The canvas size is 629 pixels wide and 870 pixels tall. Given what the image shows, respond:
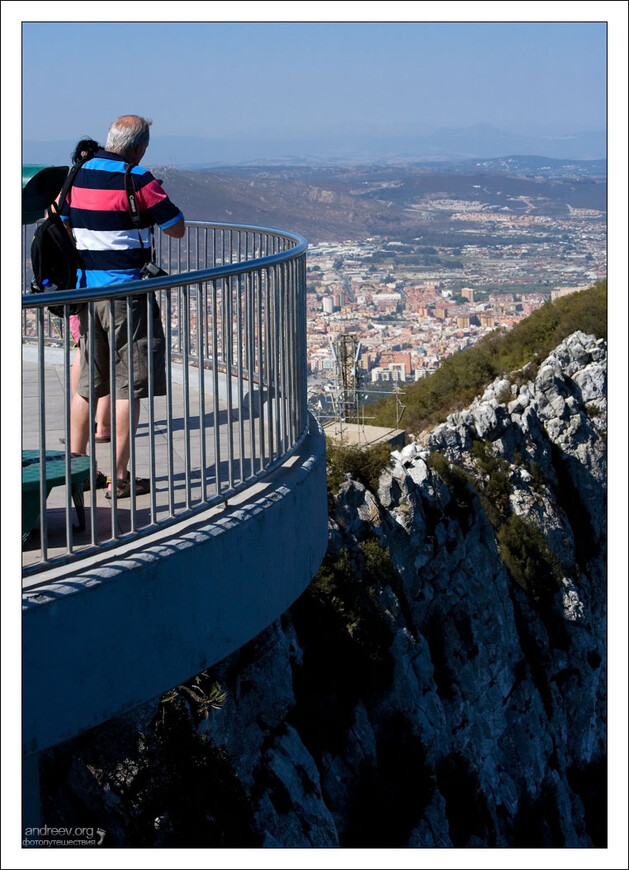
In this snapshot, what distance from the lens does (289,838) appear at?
11.3 m

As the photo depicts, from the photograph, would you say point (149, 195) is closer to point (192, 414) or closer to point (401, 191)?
point (192, 414)

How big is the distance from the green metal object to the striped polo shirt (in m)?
1.25

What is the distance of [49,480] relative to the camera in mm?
3764

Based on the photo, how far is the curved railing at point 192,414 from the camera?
3.61m

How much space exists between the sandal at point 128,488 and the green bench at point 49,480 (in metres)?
0.31

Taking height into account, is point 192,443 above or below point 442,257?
below

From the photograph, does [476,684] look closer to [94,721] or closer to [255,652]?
[255,652]

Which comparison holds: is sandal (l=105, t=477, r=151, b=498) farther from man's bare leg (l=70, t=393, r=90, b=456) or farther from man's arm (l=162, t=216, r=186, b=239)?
man's arm (l=162, t=216, r=186, b=239)

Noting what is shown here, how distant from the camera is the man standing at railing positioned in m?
4.39

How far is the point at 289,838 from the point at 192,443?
7.19 m

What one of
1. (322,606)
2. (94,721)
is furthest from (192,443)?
(322,606)

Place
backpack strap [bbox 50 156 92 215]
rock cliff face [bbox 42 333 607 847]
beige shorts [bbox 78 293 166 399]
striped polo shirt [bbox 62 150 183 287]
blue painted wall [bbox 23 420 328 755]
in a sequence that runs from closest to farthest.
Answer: blue painted wall [bbox 23 420 328 755] → beige shorts [bbox 78 293 166 399] → striped polo shirt [bbox 62 150 183 287] → backpack strap [bbox 50 156 92 215] → rock cliff face [bbox 42 333 607 847]

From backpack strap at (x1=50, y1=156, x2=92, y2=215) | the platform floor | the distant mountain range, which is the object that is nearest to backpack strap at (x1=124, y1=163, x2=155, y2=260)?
backpack strap at (x1=50, y1=156, x2=92, y2=215)

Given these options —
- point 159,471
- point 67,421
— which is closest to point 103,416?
point 159,471
